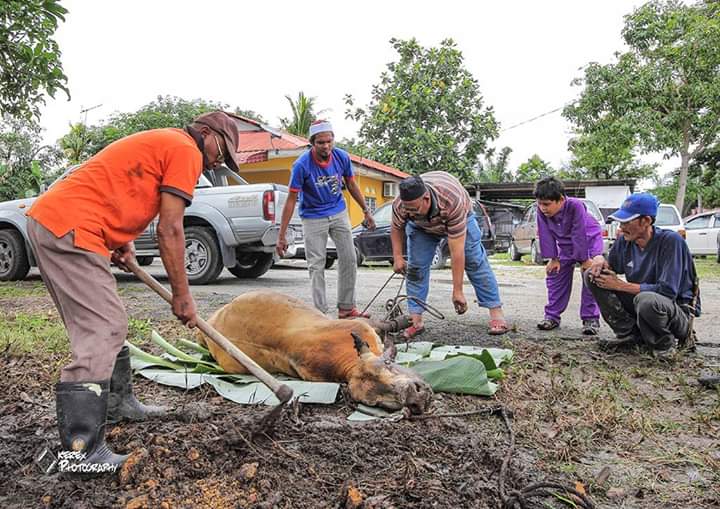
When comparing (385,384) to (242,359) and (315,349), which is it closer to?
(315,349)

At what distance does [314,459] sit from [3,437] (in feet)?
4.92

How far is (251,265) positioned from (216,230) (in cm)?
152

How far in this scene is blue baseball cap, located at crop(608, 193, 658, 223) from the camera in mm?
4297

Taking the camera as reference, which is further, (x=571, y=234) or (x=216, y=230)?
(x=216, y=230)

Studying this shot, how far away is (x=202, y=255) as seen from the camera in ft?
29.0

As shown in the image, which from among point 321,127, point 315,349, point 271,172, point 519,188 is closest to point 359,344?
point 315,349

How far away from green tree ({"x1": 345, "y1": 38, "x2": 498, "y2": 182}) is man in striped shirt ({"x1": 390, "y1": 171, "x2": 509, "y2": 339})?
18583 mm

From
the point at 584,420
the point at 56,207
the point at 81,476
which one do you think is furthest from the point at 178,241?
the point at 584,420

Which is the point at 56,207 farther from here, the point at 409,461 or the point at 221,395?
the point at 409,461

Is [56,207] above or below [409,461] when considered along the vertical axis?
above

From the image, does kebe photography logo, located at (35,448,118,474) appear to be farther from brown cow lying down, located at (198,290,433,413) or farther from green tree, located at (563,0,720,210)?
green tree, located at (563,0,720,210)

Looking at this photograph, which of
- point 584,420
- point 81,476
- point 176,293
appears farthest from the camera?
point 584,420

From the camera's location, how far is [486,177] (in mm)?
40000

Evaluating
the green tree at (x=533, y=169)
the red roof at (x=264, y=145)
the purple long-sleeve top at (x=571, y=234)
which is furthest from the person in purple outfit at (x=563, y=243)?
the green tree at (x=533, y=169)
